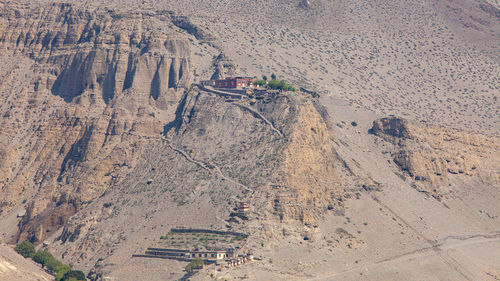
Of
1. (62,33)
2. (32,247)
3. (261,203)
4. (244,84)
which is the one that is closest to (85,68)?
(62,33)

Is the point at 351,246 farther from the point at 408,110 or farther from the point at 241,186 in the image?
the point at 408,110

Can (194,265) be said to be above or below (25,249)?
above

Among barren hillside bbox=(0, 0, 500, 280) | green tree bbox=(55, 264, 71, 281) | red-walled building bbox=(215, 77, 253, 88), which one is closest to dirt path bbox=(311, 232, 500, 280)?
barren hillside bbox=(0, 0, 500, 280)

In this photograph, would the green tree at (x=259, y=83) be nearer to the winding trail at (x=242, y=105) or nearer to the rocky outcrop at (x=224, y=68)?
the winding trail at (x=242, y=105)

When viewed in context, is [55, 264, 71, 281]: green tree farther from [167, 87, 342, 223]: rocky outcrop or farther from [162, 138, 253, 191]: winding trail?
[167, 87, 342, 223]: rocky outcrop

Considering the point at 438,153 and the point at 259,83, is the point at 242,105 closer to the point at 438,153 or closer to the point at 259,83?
the point at 259,83

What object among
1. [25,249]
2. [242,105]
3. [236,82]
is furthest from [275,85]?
[25,249]

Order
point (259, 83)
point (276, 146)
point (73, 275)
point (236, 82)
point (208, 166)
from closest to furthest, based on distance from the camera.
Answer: point (73, 275), point (276, 146), point (208, 166), point (236, 82), point (259, 83)
